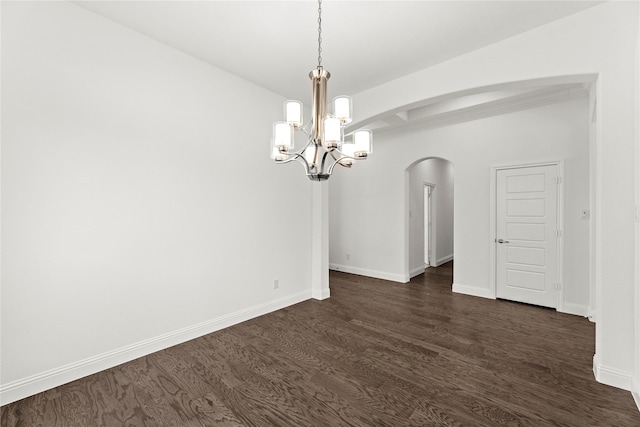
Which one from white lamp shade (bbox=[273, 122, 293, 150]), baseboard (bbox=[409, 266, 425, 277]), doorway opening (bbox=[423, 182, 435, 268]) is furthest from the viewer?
doorway opening (bbox=[423, 182, 435, 268])

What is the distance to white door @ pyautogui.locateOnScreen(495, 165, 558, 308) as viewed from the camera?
4.08m

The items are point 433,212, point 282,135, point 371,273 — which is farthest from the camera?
point 433,212

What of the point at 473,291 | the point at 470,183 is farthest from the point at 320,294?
the point at 470,183

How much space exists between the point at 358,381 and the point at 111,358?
2.23m

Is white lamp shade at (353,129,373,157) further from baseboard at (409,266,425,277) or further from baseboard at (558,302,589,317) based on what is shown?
baseboard at (409,266,425,277)

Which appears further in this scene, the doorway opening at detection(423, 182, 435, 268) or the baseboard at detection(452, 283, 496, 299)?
the doorway opening at detection(423, 182, 435, 268)

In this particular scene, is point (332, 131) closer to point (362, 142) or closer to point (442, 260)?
point (362, 142)

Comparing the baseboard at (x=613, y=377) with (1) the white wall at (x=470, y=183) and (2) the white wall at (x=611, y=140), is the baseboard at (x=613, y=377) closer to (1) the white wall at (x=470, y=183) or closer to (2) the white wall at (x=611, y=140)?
(2) the white wall at (x=611, y=140)

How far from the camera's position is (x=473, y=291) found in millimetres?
4723

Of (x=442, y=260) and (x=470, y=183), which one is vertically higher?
(x=470, y=183)

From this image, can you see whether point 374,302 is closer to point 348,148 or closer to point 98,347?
point 348,148

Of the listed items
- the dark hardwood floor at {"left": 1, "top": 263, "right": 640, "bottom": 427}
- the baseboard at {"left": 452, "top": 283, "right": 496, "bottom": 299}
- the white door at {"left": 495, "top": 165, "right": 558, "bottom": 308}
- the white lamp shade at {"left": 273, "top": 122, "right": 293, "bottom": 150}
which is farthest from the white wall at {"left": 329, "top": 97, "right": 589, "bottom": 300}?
the white lamp shade at {"left": 273, "top": 122, "right": 293, "bottom": 150}

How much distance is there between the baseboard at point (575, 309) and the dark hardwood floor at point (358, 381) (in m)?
0.23

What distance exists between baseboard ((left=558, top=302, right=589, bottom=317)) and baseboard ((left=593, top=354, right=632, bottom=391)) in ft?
6.15
